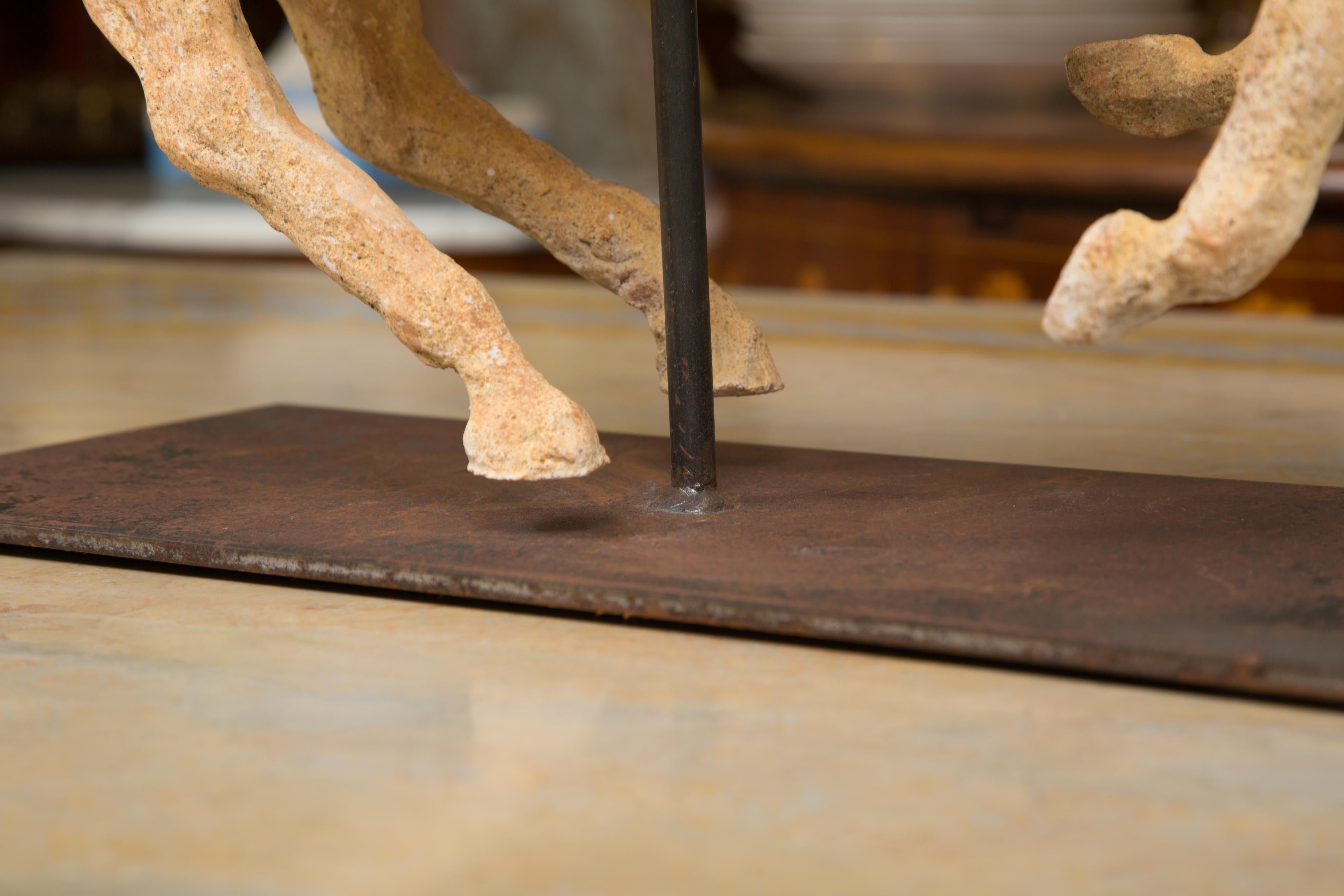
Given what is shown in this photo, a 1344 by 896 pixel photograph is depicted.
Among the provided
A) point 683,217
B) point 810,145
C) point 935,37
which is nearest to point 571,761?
point 683,217

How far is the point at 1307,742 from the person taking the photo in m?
0.58

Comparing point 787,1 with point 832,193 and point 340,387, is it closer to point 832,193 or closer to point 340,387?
point 832,193

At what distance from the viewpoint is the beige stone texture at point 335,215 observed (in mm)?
757

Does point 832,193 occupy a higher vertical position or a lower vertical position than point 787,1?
lower

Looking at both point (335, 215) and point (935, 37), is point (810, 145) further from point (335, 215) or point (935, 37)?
point (335, 215)

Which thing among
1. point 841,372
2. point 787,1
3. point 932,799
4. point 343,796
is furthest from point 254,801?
point 787,1

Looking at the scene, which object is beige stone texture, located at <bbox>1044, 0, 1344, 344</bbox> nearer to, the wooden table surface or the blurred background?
the wooden table surface

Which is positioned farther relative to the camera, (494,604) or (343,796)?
(494,604)

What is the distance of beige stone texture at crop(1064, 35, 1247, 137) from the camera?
0.84 metres

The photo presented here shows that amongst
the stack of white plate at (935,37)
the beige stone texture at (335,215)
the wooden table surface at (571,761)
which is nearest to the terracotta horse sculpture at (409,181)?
the beige stone texture at (335,215)

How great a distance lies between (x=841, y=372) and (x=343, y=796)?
1.13 meters

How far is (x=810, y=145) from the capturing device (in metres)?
2.82

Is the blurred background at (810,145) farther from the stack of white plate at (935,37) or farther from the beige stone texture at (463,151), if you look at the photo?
the beige stone texture at (463,151)

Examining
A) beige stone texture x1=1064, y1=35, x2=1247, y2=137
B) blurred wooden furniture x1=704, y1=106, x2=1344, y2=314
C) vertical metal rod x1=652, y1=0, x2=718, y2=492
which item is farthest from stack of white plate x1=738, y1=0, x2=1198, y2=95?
vertical metal rod x1=652, y1=0, x2=718, y2=492
